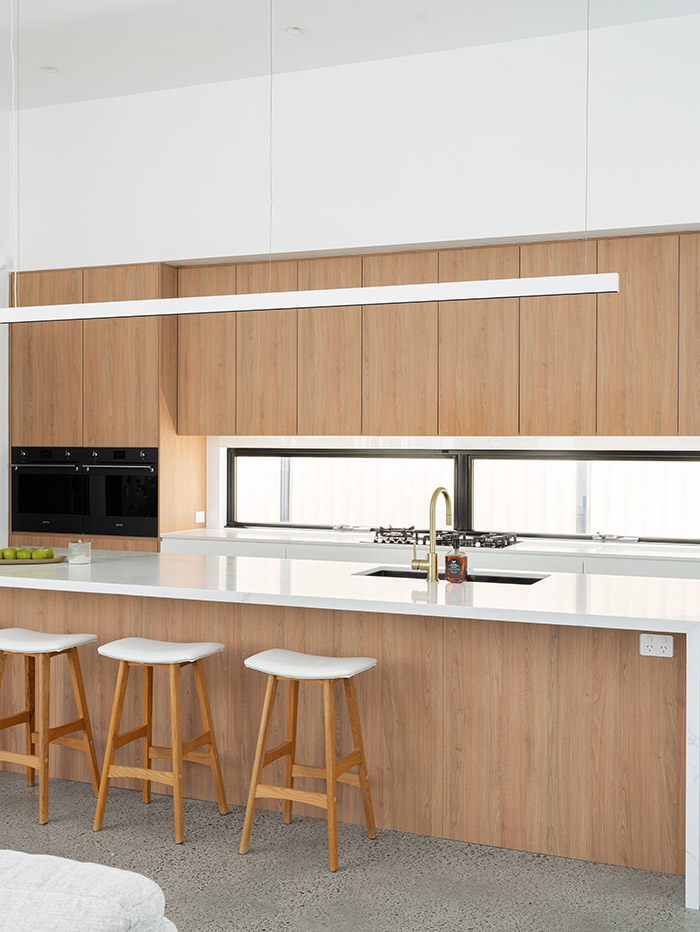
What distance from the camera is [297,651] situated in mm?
3686

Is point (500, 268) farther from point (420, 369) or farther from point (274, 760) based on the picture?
point (274, 760)

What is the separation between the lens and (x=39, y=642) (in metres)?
3.63

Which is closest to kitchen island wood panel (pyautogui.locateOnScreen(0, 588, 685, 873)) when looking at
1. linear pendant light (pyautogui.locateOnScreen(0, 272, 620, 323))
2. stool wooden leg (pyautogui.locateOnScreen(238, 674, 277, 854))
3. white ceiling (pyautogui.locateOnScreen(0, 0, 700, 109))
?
stool wooden leg (pyautogui.locateOnScreen(238, 674, 277, 854))

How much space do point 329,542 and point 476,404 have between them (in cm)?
118

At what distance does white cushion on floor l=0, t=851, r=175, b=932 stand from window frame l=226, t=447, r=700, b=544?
4.49 m

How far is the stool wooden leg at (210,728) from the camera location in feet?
11.7

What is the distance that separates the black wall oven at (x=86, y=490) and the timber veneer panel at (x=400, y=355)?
1.45 meters

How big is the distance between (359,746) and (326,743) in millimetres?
233

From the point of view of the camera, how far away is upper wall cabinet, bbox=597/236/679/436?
4.97 m

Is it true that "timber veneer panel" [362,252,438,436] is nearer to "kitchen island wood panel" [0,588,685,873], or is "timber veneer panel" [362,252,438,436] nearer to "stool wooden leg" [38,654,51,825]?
"kitchen island wood panel" [0,588,685,873]

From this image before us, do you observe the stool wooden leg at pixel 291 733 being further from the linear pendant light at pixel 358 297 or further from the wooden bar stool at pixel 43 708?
the linear pendant light at pixel 358 297

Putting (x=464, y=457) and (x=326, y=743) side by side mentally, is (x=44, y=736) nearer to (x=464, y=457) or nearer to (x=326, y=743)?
(x=326, y=743)

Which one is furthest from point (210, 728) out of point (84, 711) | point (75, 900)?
point (75, 900)

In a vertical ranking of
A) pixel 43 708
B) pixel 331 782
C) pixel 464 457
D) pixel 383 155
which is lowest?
pixel 331 782
